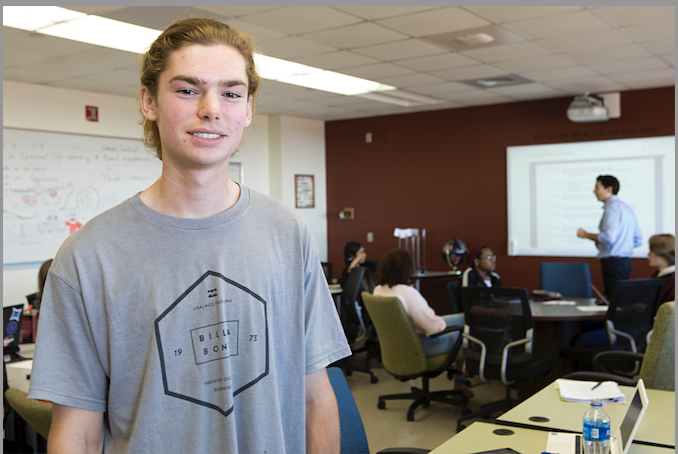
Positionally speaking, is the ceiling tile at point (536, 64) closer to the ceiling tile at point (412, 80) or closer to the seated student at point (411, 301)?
the ceiling tile at point (412, 80)

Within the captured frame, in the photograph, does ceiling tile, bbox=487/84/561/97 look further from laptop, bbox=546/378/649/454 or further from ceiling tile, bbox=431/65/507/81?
laptop, bbox=546/378/649/454

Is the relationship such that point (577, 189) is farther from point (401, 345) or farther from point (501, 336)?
point (401, 345)

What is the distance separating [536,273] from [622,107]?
6.90 feet

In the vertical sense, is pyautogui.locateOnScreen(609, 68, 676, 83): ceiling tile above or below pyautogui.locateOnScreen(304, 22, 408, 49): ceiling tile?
above

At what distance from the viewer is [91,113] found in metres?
6.16

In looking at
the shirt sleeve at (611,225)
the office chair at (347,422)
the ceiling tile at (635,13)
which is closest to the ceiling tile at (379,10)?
the ceiling tile at (635,13)

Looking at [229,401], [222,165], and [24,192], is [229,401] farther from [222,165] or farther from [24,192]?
[24,192]

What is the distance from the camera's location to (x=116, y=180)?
6.36 m

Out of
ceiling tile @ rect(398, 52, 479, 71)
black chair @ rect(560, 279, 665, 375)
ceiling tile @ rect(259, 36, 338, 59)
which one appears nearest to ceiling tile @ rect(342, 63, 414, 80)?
ceiling tile @ rect(398, 52, 479, 71)

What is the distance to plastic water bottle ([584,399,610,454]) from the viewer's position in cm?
164

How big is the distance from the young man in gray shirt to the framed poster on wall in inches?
285

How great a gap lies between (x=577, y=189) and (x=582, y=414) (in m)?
5.28

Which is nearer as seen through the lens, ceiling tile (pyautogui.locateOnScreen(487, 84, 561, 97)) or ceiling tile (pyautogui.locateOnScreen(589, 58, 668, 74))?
ceiling tile (pyautogui.locateOnScreen(589, 58, 668, 74))

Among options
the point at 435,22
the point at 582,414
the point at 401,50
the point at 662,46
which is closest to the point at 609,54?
the point at 662,46
